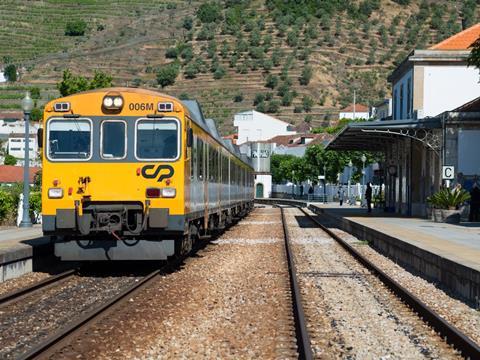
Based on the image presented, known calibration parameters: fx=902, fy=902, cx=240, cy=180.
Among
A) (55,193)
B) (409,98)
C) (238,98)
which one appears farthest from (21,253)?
(238,98)

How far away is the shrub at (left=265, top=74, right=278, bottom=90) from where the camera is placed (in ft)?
563

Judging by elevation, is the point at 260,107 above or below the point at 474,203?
above

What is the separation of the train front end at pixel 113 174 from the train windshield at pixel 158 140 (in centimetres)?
→ 2

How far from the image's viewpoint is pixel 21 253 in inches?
672

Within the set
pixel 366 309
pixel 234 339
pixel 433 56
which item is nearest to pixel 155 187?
pixel 366 309

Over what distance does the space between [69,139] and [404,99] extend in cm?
3364

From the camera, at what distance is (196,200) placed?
18.9 m

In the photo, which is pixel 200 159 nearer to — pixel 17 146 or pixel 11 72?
pixel 17 146

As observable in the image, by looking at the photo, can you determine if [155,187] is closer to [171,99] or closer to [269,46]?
[171,99]

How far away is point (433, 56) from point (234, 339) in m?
35.7

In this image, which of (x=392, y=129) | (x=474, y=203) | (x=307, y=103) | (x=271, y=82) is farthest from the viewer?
(x=271, y=82)

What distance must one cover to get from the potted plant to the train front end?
19924 millimetres

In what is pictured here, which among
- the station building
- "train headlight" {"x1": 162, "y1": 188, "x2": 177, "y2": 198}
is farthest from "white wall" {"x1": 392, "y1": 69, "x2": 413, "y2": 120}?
"train headlight" {"x1": 162, "y1": 188, "x2": 177, "y2": 198}

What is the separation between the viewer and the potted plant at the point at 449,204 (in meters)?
34.3
